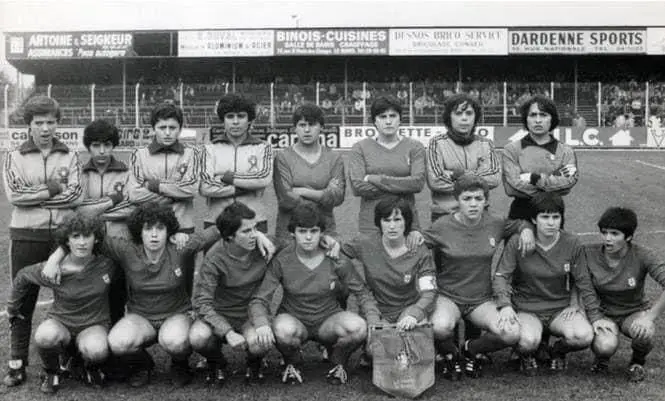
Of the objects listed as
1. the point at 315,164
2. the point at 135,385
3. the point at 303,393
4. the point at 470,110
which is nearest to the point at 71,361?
the point at 135,385

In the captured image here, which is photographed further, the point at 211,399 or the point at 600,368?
the point at 600,368

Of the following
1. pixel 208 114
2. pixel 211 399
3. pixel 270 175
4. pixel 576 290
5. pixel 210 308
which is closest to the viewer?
pixel 211 399

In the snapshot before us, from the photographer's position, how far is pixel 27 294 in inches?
187

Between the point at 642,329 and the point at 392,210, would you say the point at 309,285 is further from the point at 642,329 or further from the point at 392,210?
the point at 642,329

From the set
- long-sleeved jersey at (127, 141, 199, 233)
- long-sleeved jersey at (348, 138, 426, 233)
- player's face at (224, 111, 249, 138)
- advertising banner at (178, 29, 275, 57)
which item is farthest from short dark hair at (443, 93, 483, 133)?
advertising banner at (178, 29, 275, 57)

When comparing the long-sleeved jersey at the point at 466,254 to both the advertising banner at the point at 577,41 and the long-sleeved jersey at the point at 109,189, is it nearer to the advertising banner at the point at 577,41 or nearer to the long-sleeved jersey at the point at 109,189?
the long-sleeved jersey at the point at 109,189

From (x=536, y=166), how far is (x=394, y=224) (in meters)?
1.27

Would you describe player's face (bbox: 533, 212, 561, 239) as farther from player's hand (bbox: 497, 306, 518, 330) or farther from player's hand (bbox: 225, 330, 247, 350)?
player's hand (bbox: 225, 330, 247, 350)

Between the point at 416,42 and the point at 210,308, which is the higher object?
the point at 416,42

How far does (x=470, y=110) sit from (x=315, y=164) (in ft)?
3.76

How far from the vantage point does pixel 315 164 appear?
542 cm

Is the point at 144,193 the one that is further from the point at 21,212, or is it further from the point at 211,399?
the point at 211,399

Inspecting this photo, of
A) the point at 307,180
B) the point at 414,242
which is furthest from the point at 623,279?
the point at 307,180

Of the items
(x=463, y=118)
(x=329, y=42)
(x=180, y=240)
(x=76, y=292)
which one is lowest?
(x=76, y=292)
